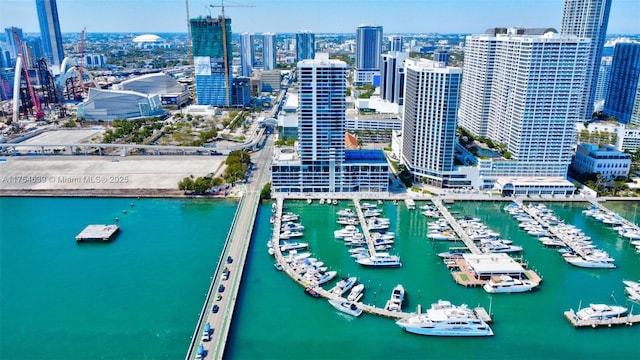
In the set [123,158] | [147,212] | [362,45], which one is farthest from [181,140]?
[362,45]

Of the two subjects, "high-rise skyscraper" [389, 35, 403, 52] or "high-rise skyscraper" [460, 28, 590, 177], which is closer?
"high-rise skyscraper" [460, 28, 590, 177]

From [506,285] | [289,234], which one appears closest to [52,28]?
[289,234]

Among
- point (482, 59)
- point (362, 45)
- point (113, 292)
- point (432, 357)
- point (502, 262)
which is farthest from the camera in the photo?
point (362, 45)

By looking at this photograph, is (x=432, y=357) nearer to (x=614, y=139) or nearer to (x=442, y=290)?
(x=442, y=290)

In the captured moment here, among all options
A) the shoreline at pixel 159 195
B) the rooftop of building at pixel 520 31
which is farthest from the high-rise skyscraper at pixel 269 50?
the shoreline at pixel 159 195

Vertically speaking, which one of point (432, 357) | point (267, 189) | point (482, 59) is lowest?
point (432, 357)

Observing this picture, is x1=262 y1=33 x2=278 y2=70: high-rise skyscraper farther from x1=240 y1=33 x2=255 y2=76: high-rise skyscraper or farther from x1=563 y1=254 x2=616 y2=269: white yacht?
x1=563 y1=254 x2=616 y2=269: white yacht

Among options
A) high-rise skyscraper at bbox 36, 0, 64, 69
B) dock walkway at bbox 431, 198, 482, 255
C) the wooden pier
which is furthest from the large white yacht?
high-rise skyscraper at bbox 36, 0, 64, 69
